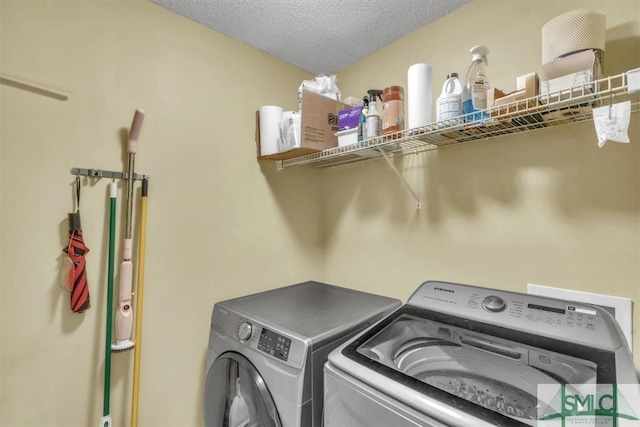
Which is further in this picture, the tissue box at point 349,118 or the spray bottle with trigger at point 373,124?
the tissue box at point 349,118

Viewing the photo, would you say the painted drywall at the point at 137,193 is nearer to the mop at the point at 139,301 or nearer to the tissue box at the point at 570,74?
the mop at the point at 139,301

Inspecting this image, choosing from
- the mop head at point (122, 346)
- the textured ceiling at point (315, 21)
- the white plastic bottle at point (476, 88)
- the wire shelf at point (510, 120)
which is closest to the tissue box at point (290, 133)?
the wire shelf at point (510, 120)

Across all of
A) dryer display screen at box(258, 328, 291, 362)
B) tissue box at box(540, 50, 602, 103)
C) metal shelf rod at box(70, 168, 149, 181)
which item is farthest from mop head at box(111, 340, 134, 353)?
tissue box at box(540, 50, 602, 103)

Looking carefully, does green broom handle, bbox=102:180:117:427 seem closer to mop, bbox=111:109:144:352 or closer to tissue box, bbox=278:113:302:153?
mop, bbox=111:109:144:352

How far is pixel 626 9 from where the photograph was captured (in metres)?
1.10

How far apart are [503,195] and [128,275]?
1740mm

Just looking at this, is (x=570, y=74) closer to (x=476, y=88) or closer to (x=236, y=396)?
(x=476, y=88)

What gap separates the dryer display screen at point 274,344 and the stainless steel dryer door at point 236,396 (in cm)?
12

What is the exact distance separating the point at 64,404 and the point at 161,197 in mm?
946

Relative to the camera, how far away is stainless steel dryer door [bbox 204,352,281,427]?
118 centimetres

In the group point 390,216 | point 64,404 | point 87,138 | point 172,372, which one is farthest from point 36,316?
point 390,216

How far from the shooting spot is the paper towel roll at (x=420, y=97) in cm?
133

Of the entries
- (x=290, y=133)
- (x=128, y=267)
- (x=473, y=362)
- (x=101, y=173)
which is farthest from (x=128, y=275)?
(x=473, y=362)

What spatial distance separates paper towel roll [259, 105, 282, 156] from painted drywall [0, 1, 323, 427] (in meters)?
0.12
